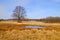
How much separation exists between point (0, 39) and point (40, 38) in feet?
8.34

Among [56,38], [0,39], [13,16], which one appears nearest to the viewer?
[0,39]

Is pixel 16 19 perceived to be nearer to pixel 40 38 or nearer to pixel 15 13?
pixel 15 13

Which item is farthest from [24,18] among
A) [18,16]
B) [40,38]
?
[40,38]

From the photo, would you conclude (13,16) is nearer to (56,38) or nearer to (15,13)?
(15,13)

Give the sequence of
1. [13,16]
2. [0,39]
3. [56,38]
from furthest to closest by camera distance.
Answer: [13,16] < [56,38] < [0,39]

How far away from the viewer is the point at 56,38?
888 centimetres

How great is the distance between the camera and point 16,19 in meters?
31.6

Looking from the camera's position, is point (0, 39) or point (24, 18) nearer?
point (0, 39)

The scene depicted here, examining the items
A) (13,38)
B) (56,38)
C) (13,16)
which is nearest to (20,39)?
(13,38)

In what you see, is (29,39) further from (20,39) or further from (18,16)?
(18,16)

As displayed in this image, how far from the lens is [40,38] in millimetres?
8820

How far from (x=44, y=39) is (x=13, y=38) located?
1.97 metres

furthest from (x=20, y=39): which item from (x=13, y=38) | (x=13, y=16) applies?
(x=13, y=16)

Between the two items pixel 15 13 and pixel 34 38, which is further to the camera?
pixel 15 13
